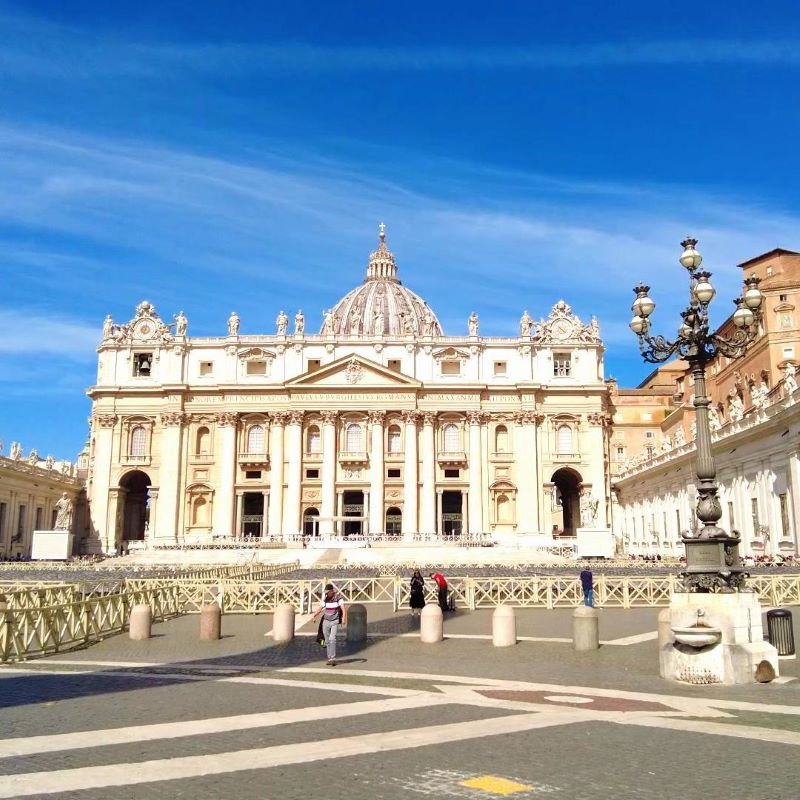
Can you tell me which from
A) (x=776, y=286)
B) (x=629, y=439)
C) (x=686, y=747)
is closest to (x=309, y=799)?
(x=686, y=747)

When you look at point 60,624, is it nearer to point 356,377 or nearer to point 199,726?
point 199,726

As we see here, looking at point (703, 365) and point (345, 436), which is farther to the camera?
point (345, 436)

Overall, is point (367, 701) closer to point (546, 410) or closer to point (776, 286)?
point (776, 286)

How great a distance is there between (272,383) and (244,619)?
5374 cm

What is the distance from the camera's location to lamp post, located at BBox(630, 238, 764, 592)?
563 inches

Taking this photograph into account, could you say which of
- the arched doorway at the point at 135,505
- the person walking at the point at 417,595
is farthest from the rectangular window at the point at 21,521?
the person walking at the point at 417,595

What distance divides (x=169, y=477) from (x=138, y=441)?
514 centimetres

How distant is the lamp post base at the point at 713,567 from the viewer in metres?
14.1

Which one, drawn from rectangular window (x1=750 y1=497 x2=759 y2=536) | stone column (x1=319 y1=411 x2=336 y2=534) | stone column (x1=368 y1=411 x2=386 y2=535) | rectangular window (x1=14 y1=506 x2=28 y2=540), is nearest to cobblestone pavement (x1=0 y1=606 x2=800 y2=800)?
rectangular window (x1=750 y1=497 x2=759 y2=536)

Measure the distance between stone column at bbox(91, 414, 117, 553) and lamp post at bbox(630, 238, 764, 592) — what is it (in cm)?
6648

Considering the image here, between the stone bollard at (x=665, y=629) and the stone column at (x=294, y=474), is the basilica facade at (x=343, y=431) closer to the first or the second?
the stone column at (x=294, y=474)

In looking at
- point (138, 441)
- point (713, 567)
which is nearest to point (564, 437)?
point (138, 441)

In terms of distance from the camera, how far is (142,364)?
80.3 meters

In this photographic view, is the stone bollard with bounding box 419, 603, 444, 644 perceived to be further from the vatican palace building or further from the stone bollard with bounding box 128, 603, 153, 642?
the vatican palace building
